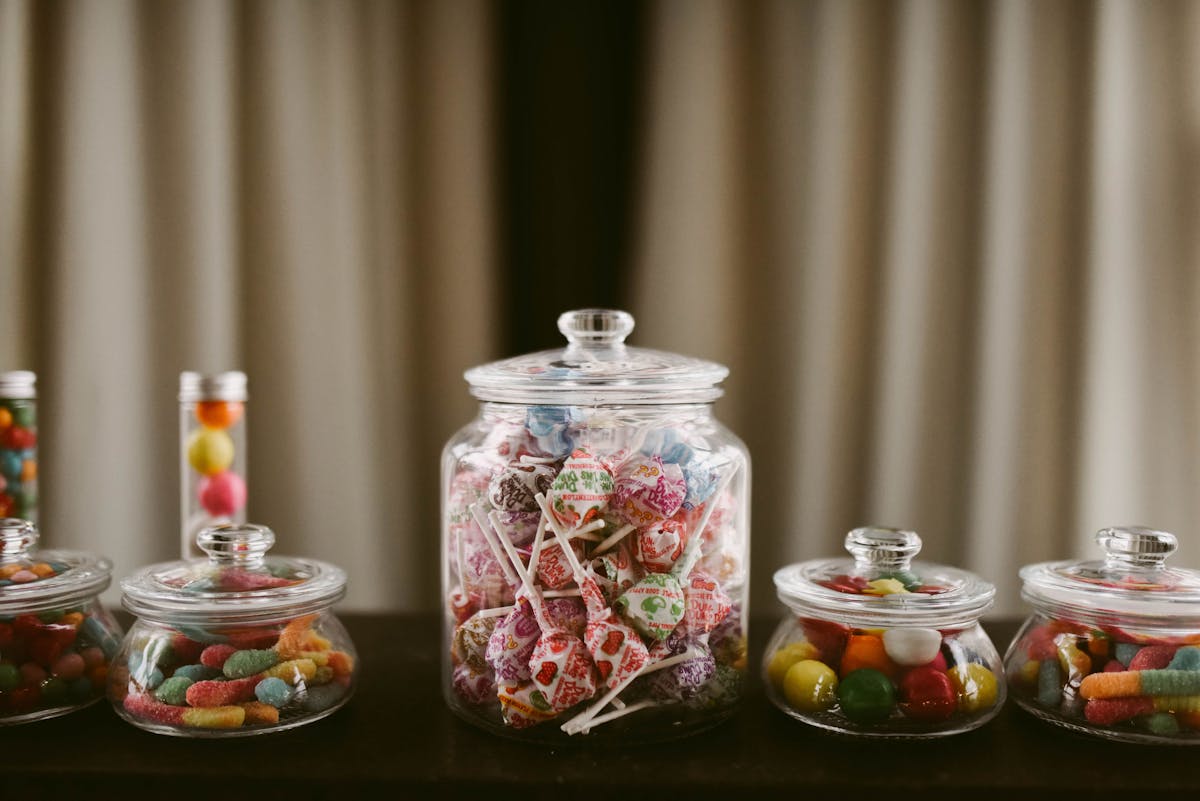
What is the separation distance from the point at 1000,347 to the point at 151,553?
1375 mm

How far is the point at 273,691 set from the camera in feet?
2.85

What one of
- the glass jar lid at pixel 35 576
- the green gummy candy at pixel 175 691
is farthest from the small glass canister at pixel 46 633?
the green gummy candy at pixel 175 691

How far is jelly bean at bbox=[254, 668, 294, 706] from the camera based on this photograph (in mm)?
864

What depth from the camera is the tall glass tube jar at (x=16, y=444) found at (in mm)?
1138

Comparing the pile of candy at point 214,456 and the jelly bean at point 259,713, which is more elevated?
the pile of candy at point 214,456

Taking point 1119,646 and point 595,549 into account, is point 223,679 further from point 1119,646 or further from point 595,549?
point 1119,646

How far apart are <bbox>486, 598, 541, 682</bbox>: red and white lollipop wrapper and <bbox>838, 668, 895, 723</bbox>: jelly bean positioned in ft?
0.88

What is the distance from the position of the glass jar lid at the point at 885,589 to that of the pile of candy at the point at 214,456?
2.16 ft

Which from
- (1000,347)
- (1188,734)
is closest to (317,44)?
(1000,347)

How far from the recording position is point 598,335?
950mm

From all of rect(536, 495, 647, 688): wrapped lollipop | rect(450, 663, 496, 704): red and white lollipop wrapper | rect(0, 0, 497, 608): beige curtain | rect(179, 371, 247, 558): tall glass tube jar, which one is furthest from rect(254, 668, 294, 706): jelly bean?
rect(0, 0, 497, 608): beige curtain

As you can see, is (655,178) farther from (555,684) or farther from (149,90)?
(555,684)

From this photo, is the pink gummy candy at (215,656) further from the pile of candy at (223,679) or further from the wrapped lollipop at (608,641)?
the wrapped lollipop at (608,641)

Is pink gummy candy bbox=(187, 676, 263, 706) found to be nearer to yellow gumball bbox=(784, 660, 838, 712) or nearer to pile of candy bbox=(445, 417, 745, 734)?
pile of candy bbox=(445, 417, 745, 734)
